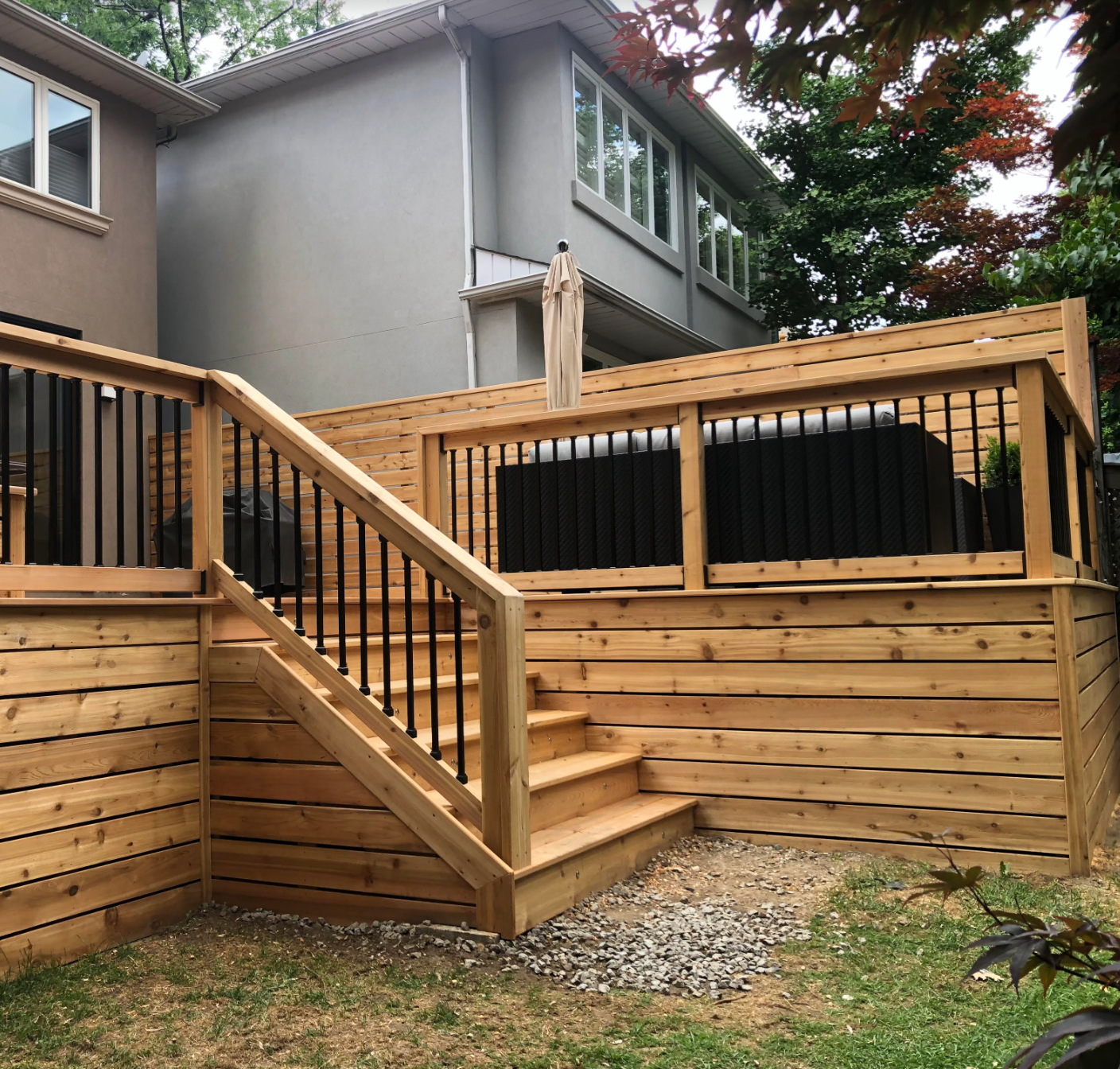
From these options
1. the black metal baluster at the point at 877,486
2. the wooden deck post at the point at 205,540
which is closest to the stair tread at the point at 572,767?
the wooden deck post at the point at 205,540

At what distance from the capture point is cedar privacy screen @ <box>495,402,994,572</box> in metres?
4.56

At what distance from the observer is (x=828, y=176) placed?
1493 cm

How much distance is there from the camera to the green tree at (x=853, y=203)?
570 inches

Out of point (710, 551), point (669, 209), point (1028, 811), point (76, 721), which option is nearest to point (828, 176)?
point (669, 209)

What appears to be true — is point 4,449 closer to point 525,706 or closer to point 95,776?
point 95,776

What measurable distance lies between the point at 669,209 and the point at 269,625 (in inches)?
385

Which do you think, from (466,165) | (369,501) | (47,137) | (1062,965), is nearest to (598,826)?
(369,501)

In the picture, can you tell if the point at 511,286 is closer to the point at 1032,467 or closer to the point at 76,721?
the point at 1032,467

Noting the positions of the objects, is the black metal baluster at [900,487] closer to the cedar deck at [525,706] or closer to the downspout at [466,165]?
the cedar deck at [525,706]

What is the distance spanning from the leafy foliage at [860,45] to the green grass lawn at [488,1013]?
2.25m

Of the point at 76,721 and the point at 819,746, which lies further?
the point at 819,746

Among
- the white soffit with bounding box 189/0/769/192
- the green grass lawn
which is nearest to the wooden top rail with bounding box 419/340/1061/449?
the green grass lawn

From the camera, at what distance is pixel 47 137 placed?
898 cm

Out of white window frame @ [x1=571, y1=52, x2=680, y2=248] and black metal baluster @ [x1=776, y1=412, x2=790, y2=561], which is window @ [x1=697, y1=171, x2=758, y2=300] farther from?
black metal baluster @ [x1=776, y1=412, x2=790, y2=561]
